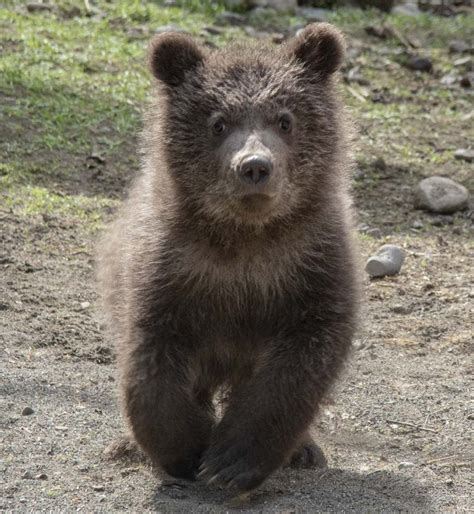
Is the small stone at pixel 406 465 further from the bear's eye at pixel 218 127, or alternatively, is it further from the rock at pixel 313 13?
the rock at pixel 313 13

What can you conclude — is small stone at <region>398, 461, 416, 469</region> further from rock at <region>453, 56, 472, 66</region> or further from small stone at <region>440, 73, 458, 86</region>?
rock at <region>453, 56, 472, 66</region>

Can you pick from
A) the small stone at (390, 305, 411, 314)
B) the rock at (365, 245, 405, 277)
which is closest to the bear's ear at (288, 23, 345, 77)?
the small stone at (390, 305, 411, 314)

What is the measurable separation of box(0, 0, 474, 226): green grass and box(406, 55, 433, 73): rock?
106mm

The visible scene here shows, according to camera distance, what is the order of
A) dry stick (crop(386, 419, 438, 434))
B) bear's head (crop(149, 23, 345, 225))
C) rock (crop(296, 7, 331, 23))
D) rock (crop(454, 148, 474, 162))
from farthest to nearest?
rock (crop(296, 7, 331, 23)), rock (crop(454, 148, 474, 162)), dry stick (crop(386, 419, 438, 434)), bear's head (crop(149, 23, 345, 225))

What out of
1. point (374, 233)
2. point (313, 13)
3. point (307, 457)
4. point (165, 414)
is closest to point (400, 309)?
point (374, 233)

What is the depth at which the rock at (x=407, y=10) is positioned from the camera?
15078 millimetres

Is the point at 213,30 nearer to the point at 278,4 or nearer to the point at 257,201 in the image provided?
the point at 278,4

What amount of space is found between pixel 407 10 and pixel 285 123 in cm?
1031

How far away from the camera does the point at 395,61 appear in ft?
42.3

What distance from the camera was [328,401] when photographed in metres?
5.50

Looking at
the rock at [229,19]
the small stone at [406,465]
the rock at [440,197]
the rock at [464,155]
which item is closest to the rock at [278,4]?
the rock at [229,19]

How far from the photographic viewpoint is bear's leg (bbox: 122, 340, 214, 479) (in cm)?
515

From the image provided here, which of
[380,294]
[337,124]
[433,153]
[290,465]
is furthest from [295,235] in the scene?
[433,153]

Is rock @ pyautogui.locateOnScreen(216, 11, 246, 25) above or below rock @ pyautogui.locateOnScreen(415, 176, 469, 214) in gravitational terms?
below
